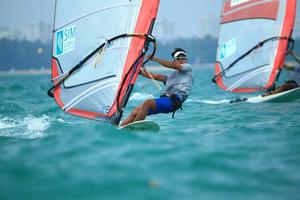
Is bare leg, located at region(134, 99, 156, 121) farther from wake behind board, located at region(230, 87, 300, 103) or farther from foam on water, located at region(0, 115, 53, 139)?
wake behind board, located at region(230, 87, 300, 103)

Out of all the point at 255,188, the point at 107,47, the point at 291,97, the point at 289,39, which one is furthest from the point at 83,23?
the point at 289,39

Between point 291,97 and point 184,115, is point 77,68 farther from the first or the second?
point 291,97

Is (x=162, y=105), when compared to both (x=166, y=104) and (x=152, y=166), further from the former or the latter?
(x=152, y=166)

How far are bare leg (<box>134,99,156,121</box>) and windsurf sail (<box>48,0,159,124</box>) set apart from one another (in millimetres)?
317

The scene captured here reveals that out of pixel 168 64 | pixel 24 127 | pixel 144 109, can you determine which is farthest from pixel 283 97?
pixel 24 127

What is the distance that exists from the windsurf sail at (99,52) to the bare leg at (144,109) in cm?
32

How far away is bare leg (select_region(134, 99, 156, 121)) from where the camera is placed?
793 centimetres

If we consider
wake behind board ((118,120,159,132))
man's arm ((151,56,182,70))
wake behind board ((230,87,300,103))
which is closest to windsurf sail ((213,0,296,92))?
wake behind board ((230,87,300,103))

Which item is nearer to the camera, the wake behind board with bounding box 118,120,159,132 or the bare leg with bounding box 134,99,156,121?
the wake behind board with bounding box 118,120,159,132

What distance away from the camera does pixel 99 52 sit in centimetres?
840

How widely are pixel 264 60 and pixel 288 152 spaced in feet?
31.2

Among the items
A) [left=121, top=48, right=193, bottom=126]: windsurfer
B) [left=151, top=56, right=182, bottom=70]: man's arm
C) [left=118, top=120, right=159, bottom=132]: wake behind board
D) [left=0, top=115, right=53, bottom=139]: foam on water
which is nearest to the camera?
[left=118, top=120, right=159, bottom=132]: wake behind board

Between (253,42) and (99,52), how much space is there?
8344 millimetres

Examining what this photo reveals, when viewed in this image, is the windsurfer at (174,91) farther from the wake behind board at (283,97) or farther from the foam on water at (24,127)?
the wake behind board at (283,97)
